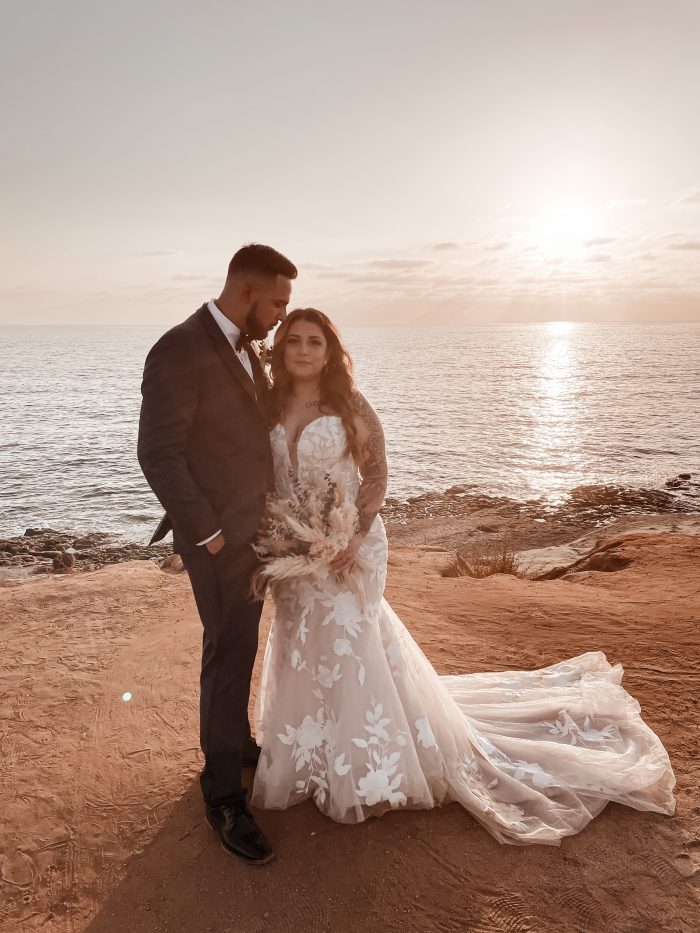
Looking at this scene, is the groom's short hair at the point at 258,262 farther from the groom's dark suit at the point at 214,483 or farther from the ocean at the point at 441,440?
the ocean at the point at 441,440

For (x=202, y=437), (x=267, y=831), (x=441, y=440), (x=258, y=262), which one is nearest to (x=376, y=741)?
(x=267, y=831)

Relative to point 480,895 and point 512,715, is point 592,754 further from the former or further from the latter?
point 480,895

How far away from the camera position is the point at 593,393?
127ft

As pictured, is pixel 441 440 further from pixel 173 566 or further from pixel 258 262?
pixel 258 262

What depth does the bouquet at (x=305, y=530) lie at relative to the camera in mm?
3145

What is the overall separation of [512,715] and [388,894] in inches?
59.5

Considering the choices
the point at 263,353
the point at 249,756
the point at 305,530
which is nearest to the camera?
the point at 305,530

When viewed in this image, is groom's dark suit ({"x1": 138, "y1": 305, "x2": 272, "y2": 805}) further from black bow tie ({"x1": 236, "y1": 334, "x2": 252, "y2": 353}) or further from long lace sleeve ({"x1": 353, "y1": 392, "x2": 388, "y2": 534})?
long lace sleeve ({"x1": 353, "y1": 392, "x2": 388, "y2": 534})

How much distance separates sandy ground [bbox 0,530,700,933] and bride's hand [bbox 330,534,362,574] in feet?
4.70

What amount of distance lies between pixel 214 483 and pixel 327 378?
97 centimetres

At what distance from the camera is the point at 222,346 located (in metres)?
3.04

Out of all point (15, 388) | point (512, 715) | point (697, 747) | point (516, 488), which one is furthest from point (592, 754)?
point (15, 388)

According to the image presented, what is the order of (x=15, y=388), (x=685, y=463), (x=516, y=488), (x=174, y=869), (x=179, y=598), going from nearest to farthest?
1. (x=174, y=869)
2. (x=179, y=598)
3. (x=516, y=488)
4. (x=685, y=463)
5. (x=15, y=388)

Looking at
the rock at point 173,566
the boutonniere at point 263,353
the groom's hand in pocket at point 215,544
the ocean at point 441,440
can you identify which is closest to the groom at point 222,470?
the groom's hand in pocket at point 215,544
